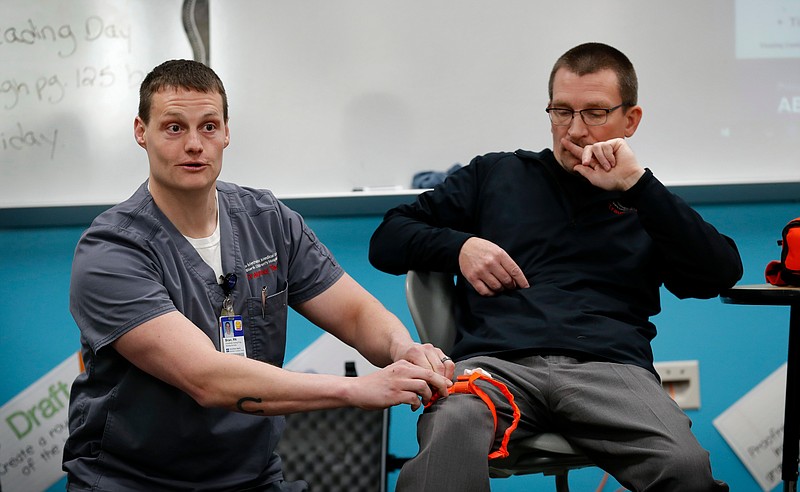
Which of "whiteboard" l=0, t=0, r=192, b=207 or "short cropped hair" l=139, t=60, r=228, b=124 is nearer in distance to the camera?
"short cropped hair" l=139, t=60, r=228, b=124

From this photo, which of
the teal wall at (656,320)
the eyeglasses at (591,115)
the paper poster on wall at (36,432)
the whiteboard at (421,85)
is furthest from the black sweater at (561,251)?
the paper poster on wall at (36,432)

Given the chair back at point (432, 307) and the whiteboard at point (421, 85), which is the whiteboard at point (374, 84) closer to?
the whiteboard at point (421, 85)

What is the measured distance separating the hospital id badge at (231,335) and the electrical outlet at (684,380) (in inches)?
74.5

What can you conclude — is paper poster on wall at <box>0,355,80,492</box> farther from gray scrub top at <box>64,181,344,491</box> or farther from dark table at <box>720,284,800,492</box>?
dark table at <box>720,284,800,492</box>

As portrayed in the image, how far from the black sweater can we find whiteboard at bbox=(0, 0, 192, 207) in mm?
1349

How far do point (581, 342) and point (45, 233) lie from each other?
2147 mm

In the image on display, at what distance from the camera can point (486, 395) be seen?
1.79 metres

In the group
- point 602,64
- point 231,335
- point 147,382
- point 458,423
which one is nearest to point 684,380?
point 602,64

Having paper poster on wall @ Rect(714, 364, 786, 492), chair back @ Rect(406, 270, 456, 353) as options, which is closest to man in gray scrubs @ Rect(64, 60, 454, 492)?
chair back @ Rect(406, 270, 456, 353)

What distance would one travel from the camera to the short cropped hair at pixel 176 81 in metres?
1.89

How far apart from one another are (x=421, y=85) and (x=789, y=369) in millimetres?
1560

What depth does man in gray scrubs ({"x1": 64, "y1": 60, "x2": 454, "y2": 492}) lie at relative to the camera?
160 centimetres

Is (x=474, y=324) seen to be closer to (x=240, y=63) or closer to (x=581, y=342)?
(x=581, y=342)

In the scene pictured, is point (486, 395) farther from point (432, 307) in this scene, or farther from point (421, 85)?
point (421, 85)
